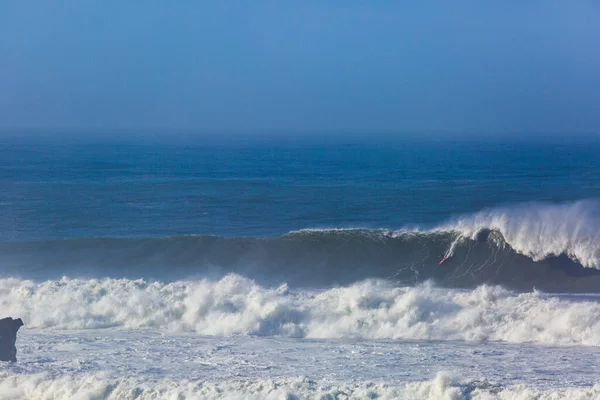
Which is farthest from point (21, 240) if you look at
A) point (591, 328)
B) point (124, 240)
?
point (591, 328)

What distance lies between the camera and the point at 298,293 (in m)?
16.6

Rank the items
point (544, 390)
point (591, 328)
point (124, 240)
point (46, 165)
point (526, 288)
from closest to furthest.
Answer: point (544, 390) < point (591, 328) < point (526, 288) < point (124, 240) < point (46, 165)

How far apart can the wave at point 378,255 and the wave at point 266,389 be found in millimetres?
7210

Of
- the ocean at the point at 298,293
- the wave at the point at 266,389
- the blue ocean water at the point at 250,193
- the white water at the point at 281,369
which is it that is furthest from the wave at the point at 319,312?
the blue ocean water at the point at 250,193

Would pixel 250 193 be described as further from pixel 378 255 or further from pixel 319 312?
pixel 319 312

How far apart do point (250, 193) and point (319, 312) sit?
19779 millimetres

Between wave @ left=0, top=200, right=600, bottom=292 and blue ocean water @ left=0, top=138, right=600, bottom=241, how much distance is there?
2.78 metres

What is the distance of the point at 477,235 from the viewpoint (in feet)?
68.1

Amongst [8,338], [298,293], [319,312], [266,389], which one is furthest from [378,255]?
[8,338]

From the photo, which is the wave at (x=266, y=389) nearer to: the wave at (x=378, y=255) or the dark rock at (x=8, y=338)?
the dark rock at (x=8, y=338)

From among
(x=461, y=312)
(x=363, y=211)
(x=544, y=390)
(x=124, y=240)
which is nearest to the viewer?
(x=544, y=390)

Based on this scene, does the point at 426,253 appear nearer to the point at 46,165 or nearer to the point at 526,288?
the point at 526,288

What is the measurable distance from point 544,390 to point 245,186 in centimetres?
2711

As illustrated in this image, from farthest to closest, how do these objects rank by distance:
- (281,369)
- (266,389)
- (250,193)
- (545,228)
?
(250,193), (545,228), (281,369), (266,389)
